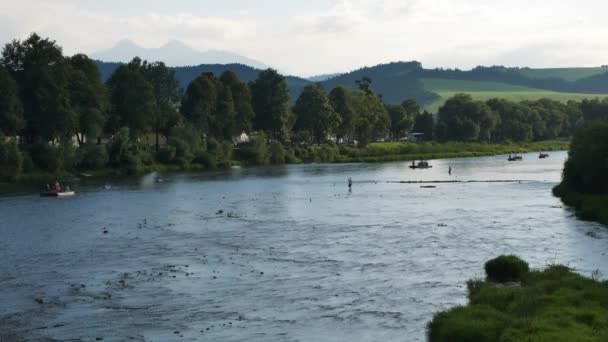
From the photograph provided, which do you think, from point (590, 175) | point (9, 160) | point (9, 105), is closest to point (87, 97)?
point (9, 105)

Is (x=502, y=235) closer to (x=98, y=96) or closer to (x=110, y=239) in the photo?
(x=110, y=239)

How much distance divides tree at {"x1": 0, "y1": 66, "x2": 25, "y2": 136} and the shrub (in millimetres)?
6759

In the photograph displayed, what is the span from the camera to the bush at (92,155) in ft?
481

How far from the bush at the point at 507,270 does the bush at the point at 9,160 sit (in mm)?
97362

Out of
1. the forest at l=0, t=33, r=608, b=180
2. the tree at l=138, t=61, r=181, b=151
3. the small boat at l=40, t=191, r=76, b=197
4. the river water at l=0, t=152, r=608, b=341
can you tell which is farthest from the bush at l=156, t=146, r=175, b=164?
the river water at l=0, t=152, r=608, b=341

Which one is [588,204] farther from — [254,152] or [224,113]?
[224,113]

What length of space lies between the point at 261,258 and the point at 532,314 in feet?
84.0

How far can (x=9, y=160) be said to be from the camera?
124m

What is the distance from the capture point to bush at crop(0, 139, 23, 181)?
401ft

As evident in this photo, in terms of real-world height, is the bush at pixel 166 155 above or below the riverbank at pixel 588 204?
above

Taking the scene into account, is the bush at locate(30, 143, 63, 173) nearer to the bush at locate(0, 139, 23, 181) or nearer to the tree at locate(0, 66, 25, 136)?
the tree at locate(0, 66, 25, 136)

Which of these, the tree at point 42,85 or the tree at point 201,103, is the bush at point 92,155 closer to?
the tree at point 42,85

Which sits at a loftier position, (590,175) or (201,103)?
(201,103)

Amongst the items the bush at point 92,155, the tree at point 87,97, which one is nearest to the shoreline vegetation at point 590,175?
the bush at point 92,155
